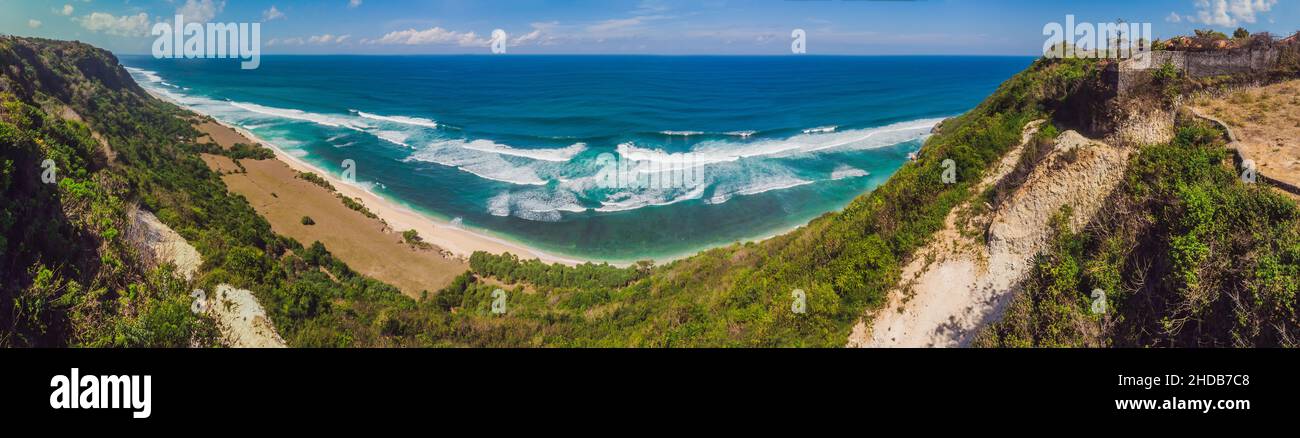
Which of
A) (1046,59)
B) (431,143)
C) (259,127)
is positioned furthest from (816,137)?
(259,127)

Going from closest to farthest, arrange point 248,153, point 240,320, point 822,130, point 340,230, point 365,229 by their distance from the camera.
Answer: point 240,320 → point 340,230 → point 365,229 → point 248,153 → point 822,130

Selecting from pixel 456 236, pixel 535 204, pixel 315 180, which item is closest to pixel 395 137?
pixel 315 180

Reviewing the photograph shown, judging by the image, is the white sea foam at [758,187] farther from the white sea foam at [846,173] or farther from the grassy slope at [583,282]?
the grassy slope at [583,282]

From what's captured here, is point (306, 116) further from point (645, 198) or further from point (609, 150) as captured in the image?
point (645, 198)

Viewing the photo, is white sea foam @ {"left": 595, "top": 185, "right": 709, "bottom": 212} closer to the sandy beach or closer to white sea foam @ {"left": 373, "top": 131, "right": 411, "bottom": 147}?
the sandy beach

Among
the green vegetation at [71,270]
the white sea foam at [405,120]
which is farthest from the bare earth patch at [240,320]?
the white sea foam at [405,120]

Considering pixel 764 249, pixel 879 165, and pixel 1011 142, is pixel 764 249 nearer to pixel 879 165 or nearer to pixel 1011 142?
pixel 1011 142

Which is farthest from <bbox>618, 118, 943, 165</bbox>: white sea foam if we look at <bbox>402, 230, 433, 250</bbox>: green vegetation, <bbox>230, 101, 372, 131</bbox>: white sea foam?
<bbox>230, 101, 372, 131</bbox>: white sea foam
